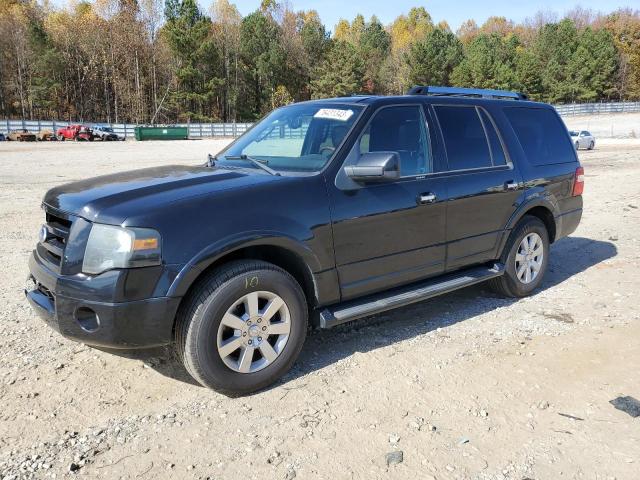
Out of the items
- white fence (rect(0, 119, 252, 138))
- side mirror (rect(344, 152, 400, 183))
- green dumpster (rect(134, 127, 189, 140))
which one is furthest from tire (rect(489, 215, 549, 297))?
green dumpster (rect(134, 127, 189, 140))

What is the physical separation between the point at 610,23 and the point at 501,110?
12434cm

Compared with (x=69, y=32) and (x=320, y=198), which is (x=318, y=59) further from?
(x=320, y=198)

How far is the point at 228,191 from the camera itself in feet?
11.4

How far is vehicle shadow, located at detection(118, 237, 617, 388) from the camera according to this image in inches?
158

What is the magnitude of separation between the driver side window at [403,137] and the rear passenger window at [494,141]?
87 centimetres

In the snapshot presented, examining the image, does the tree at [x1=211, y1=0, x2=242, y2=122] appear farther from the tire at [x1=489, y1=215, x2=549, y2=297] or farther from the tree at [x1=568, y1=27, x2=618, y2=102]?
the tire at [x1=489, y1=215, x2=549, y2=297]

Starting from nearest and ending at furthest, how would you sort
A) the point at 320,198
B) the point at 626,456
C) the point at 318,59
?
the point at 626,456 < the point at 320,198 < the point at 318,59

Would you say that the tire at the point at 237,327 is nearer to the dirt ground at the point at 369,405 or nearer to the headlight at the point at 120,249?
the dirt ground at the point at 369,405

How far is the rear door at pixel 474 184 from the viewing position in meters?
4.66

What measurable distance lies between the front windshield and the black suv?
0.01 meters

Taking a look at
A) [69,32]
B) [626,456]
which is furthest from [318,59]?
[626,456]

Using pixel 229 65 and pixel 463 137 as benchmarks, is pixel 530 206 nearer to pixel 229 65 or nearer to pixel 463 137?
pixel 463 137

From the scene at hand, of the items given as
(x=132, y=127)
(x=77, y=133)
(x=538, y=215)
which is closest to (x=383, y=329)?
(x=538, y=215)

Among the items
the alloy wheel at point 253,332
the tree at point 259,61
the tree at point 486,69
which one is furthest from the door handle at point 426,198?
the tree at point 486,69
